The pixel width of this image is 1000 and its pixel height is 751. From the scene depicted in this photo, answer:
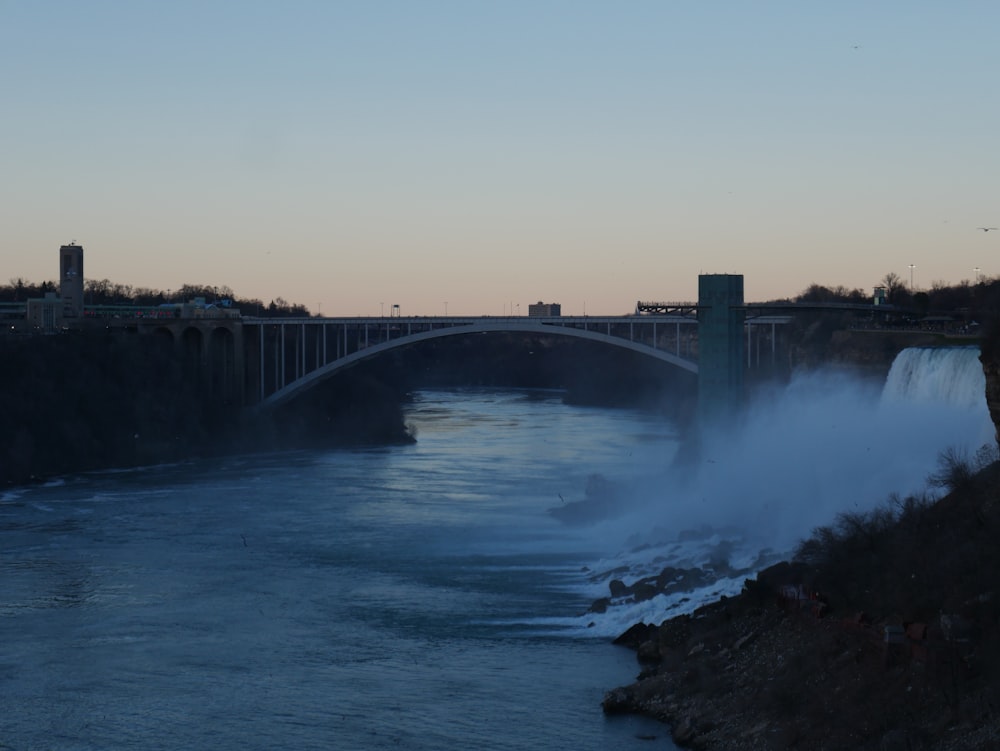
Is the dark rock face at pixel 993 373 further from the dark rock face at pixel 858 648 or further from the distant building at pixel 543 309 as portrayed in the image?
the distant building at pixel 543 309

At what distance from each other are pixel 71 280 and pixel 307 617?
106 ft

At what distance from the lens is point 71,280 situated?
47.5 metres

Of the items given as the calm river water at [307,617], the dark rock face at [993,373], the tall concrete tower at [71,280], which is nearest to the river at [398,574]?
the calm river water at [307,617]

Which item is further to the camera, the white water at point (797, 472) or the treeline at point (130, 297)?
the treeline at point (130, 297)

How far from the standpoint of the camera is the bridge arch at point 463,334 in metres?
35.9

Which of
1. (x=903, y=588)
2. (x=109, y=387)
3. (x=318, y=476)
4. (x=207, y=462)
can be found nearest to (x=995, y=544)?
(x=903, y=588)

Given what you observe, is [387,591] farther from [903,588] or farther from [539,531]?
[903,588]

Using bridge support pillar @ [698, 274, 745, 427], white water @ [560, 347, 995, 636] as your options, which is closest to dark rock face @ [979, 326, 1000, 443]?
white water @ [560, 347, 995, 636]

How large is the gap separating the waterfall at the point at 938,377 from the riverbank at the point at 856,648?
5127 millimetres

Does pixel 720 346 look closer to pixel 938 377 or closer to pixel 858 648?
pixel 938 377

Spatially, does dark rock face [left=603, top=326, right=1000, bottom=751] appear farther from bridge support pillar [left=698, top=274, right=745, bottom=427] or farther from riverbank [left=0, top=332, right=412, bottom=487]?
riverbank [left=0, top=332, right=412, bottom=487]

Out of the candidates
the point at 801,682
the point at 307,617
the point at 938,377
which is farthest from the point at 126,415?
the point at 801,682

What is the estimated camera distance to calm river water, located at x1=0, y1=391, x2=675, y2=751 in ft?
45.5

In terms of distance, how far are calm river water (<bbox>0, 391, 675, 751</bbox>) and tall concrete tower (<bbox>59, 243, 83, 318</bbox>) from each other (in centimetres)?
1554
